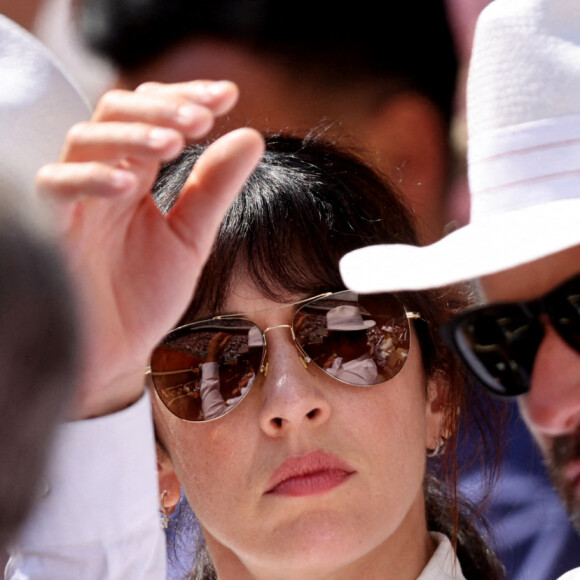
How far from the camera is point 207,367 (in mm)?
1907

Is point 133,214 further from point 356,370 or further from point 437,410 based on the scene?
point 437,410

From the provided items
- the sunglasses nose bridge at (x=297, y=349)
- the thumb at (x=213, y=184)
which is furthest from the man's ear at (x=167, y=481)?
the thumb at (x=213, y=184)

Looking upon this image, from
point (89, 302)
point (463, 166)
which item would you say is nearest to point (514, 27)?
point (89, 302)

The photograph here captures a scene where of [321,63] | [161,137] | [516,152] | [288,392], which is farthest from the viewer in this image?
[321,63]

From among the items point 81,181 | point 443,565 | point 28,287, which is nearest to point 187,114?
point 81,181

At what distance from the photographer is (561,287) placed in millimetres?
1633

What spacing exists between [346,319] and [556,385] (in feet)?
1.39

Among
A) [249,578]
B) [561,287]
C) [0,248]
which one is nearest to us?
[0,248]

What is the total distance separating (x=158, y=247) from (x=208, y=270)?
1.42 ft

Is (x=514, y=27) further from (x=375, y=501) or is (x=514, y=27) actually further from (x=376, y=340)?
(x=375, y=501)

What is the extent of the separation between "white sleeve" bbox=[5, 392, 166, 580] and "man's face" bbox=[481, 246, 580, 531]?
2.12ft

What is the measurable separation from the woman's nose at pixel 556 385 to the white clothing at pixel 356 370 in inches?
13.0

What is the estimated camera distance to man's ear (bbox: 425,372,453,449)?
7.23ft

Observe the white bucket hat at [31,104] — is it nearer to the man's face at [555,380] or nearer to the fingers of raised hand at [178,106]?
the fingers of raised hand at [178,106]
